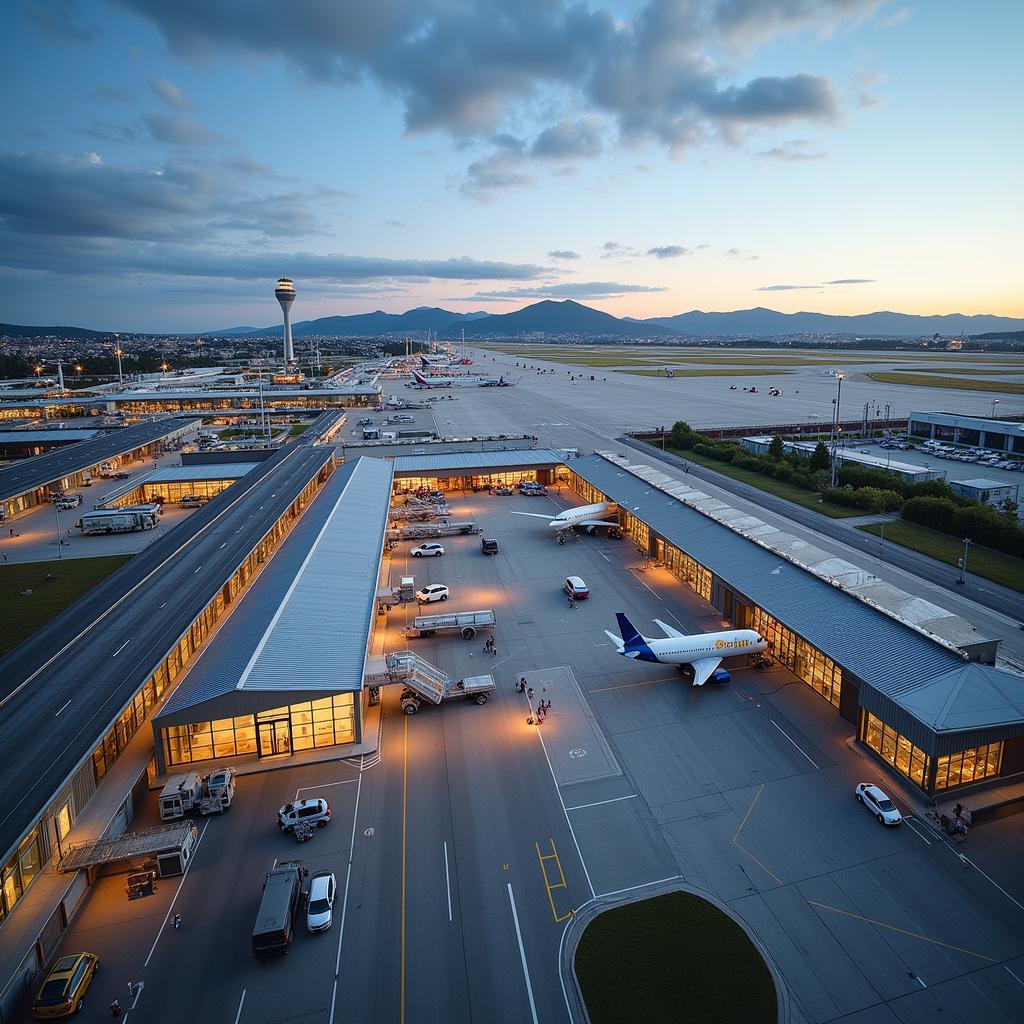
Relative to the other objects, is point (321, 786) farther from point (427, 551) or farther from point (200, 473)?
point (200, 473)

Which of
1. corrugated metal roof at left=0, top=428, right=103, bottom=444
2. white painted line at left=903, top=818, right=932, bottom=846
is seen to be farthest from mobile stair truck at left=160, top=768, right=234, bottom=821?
corrugated metal roof at left=0, top=428, right=103, bottom=444

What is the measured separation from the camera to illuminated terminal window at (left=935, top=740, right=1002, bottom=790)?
94.3 ft

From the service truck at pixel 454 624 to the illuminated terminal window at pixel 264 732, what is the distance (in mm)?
12511

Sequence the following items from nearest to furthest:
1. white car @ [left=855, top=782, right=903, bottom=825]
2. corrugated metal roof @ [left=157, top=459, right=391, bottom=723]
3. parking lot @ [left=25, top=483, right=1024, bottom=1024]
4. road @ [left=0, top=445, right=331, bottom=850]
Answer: parking lot @ [left=25, top=483, right=1024, bottom=1024] < road @ [left=0, top=445, right=331, bottom=850] < white car @ [left=855, top=782, right=903, bottom=825] < corrugated metal roof @ [left=157, top=459, right=391, bottom=723]

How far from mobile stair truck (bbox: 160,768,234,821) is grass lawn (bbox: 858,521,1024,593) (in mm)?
60448

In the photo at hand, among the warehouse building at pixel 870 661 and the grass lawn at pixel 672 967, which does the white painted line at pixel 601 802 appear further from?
the warehouse building at pixel 870 661

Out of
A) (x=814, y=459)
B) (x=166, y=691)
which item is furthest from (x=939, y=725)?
(x=814, y=459)

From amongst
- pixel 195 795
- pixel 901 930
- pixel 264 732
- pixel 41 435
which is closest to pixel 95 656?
pixel 264 732

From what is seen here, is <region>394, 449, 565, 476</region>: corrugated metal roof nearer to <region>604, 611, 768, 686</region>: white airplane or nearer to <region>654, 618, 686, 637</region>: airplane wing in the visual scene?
<region>654, 618, 686, 637</region>: airplane wing

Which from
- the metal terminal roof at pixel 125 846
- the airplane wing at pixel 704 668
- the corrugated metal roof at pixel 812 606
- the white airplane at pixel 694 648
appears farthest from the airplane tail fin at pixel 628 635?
the metal terminal roof at pixel 125 846

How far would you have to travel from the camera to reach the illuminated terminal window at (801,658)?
120 ft

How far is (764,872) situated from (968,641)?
18.7 m

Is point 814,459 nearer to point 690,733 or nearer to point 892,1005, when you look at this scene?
point 690,733

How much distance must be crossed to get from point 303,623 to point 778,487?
69811 mm
